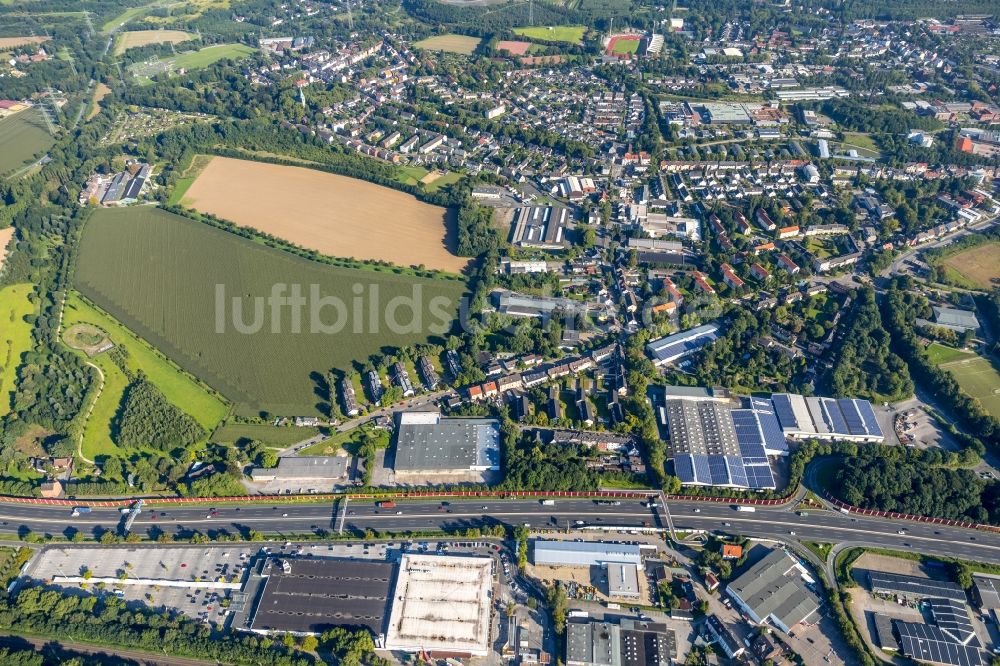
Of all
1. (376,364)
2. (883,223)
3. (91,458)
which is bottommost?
(91,458)

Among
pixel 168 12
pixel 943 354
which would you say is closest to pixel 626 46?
pixel 943 354

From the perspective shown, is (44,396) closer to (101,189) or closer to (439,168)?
(101,189)

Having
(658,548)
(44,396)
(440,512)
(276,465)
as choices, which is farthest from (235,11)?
(658,548)

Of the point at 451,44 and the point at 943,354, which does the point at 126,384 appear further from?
the point at 451,44

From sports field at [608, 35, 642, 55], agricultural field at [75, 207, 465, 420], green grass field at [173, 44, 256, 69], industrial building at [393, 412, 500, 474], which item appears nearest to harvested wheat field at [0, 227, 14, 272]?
agricultural field at [75, 207, 465, 420]

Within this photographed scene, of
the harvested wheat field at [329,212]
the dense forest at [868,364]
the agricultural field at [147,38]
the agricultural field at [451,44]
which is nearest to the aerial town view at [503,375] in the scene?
the dense forest at [868,364]

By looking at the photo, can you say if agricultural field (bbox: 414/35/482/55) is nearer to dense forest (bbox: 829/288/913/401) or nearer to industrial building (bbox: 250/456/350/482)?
dense forest (bbox: 829/288/913/401)
